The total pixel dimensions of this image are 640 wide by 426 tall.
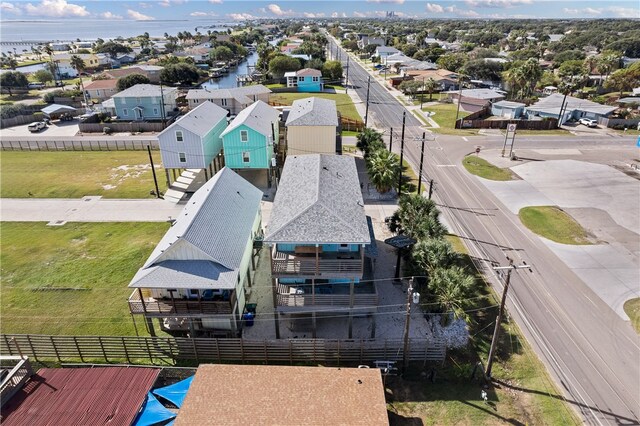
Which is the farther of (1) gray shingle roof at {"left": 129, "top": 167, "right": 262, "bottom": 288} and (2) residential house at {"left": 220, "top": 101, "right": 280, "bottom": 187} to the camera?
(2) residential house at {"left": 220, "top": 101, "right": 280, "bottom": 187}

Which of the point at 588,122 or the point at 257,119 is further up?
the point at 257,119

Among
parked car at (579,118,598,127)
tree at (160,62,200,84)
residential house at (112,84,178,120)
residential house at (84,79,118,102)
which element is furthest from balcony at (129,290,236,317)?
tree at (160,62,200,84)

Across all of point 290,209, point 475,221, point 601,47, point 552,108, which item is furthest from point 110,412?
point 601,47

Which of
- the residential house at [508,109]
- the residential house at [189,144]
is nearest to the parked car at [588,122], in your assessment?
the residential house at [508,109]

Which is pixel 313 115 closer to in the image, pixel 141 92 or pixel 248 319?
pixel 248 319

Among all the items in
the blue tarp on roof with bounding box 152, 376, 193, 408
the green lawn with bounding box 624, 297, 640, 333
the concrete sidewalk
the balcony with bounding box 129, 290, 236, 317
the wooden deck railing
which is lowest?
the concrete sidewalk

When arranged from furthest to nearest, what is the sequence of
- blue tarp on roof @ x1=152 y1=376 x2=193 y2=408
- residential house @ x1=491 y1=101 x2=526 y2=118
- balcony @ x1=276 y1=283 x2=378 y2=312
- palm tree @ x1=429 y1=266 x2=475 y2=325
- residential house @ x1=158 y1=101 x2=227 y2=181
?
residential house @ x1=491 y1=101 x2=526 y2=118
residential house @ x1=158 y1=101 x2=227 y2=181
balcony @ x1=276 y1=283 x2=378 y2=312
palm tree @ x1=429 y1=266 x2=475 y2=325
blue tarp on roof @ x1=152 y1=376 x2=193 y2=408

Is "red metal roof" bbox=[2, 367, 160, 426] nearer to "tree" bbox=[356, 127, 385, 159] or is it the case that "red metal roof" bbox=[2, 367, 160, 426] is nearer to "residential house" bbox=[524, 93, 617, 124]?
"tree" bbox=[356, 127, 385, 159]

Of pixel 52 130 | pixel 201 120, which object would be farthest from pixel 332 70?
pixel 201 120
